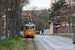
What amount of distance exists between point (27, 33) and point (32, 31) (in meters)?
1.13

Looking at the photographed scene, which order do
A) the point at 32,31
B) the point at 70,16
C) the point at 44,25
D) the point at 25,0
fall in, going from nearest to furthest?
the point at 25,0
the point at 32,31
the point at 70,16
the point at 44,25

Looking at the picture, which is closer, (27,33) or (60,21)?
(27,33)

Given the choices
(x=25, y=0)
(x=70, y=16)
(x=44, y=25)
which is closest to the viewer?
(x=25, y=0)

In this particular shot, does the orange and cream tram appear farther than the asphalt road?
Yes

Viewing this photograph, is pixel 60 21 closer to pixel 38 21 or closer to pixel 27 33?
pixel 38 21

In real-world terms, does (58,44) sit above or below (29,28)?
below

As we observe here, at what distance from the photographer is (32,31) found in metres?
36.5

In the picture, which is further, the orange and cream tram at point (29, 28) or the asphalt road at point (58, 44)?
the orange and cream tram at point (29, 28)

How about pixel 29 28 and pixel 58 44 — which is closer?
pixel 58 44

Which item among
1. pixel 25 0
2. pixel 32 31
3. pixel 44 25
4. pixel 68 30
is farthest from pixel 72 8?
pixel 25 0

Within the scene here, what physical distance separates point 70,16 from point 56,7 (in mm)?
6711

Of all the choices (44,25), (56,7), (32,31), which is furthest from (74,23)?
(32,31)

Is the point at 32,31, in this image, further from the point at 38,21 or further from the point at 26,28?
the point at 38,21

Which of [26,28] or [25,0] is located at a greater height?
[25,0]
